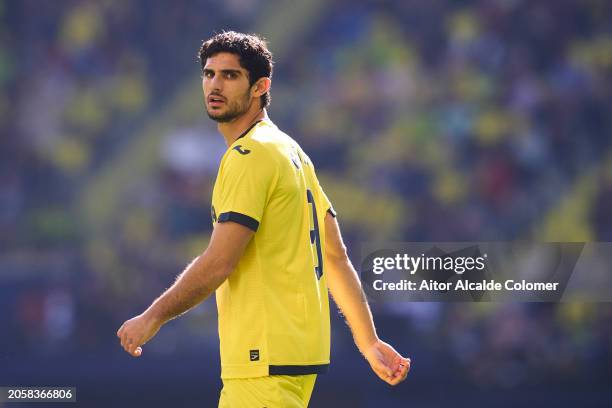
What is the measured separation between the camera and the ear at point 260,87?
3.58 m

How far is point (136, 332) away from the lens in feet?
10.3

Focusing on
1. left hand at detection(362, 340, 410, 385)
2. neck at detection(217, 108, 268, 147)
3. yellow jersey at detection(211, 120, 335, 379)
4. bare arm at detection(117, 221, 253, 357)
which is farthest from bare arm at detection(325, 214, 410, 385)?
bare arm at detection(117, 221, 253, 357)

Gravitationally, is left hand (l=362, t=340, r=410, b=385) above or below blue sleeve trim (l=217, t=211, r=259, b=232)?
below

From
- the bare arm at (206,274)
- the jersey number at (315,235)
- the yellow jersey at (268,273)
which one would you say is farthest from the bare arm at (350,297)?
the bare arm at (206,274)

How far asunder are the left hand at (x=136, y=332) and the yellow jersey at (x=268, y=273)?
11.7 inches

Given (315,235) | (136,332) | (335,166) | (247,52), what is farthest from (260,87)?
(335,166)

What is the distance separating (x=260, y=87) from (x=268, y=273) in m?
0.68

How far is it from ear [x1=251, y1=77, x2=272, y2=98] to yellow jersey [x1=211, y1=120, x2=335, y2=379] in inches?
6.8

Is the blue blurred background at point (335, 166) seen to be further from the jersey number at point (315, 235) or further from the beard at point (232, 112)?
the beard at point (232, 112)

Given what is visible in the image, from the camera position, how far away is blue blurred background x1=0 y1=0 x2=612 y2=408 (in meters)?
8.52

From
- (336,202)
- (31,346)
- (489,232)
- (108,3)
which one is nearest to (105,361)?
(31,346)

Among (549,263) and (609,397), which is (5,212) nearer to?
(549,263)

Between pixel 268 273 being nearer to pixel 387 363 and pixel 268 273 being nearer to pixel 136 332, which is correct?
pixel 136 332

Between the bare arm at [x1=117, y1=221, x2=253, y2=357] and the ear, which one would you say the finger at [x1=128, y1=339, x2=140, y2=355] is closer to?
the bare arm at [x1=117, y1=221, x2=253, y2=357]
